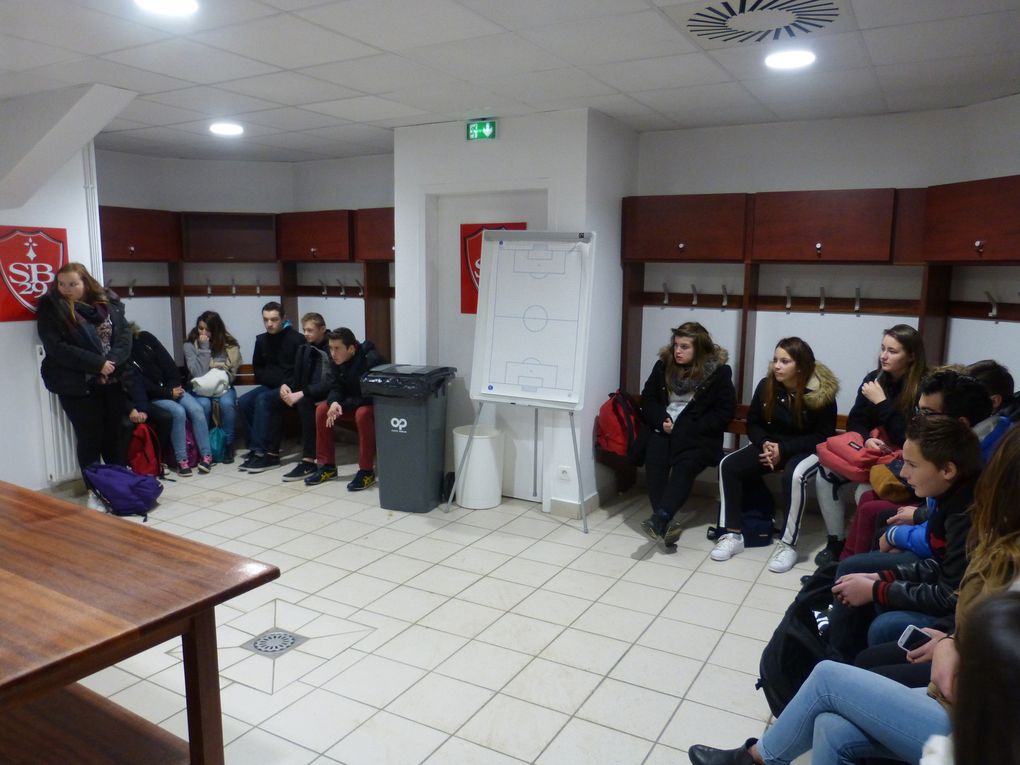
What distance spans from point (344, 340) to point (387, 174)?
1.67 meters

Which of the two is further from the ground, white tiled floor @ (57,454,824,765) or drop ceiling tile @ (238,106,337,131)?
drop ceiling tile @ (238,106,337,131)

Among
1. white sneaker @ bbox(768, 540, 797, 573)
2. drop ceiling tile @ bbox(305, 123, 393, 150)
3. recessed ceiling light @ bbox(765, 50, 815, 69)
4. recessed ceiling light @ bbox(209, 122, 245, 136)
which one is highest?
drop ceiling tile @ bbox(305, 123, 393, 150)

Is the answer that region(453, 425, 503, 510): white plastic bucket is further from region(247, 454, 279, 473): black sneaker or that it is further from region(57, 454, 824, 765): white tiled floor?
region(247, 454, 279, 473): black sneaker

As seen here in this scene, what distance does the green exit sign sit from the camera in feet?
15.5

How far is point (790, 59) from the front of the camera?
338 cm

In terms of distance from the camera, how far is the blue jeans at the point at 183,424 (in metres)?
5.46

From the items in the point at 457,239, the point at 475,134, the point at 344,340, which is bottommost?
the point at 344,340

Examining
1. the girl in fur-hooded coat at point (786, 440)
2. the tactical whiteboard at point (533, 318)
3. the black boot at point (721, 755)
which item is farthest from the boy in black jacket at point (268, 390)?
the black boot at point (721, 755)

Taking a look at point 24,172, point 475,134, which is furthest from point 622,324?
point 24,172

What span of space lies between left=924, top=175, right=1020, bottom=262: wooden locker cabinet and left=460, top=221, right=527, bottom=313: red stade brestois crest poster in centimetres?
255

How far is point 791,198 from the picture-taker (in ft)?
14.8

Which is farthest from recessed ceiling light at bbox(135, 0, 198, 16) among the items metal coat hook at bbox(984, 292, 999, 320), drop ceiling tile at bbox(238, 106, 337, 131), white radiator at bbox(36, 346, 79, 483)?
metal coat hook at bbox(984, 292, 999, 320)

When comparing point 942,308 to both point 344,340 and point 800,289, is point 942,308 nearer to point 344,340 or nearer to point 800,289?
point 800,289

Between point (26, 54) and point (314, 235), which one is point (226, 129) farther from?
point (26, 54)
